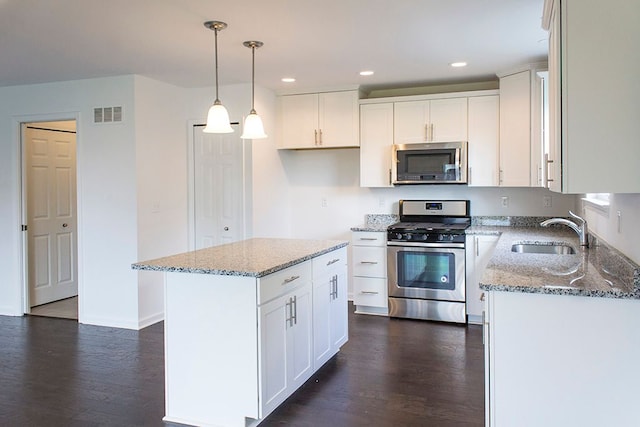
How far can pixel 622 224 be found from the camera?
2.62m

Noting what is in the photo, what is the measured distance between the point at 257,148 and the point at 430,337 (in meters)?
2.50

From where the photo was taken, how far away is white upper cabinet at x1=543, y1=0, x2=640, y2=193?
1953 mm

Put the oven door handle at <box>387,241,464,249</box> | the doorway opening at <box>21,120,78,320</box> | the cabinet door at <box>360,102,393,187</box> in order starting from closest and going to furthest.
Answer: the oven door handle at <box>387,241,464,249</box>, the cabinet door at <box>360,102,393,187</box>, the doorway opening at <box>21,120,78,320</box>

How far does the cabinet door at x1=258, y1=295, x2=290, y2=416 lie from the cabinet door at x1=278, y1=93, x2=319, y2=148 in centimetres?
283

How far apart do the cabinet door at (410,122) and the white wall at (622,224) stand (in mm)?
2043

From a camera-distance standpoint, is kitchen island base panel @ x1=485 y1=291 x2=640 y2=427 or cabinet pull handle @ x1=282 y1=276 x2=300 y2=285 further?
cabinet pull handle @ x1=282 y1=276 x2=300 y2=285

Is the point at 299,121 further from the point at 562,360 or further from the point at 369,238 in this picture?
the point at 562,360

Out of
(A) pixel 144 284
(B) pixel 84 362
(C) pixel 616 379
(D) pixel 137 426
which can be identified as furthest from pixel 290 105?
(C) pixel 616 379

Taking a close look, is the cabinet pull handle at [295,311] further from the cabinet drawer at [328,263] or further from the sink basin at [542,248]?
the sink basin at [542,248]

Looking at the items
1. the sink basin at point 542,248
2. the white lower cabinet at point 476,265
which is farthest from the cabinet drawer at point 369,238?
the sink basin at point 542,248

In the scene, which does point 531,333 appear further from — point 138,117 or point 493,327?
point 138,117

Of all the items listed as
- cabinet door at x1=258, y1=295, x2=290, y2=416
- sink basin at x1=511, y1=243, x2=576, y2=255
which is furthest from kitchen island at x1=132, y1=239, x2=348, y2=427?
sink basin at x1=511, y1=243, x2=576, y2=255

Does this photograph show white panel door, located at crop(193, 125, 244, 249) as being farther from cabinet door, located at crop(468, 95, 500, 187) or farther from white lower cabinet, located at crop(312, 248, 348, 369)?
cabinet door, located at crop(468, 95, 500, 187)

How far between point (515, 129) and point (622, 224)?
229 cm
